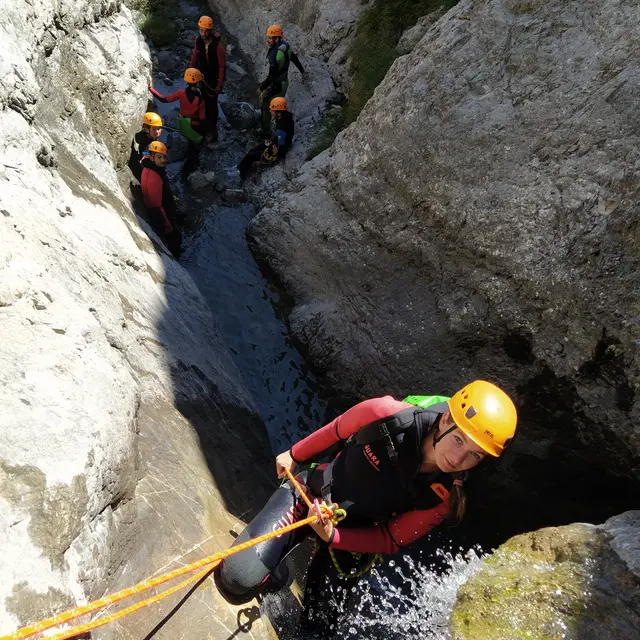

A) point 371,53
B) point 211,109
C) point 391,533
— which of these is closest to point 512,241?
point 391,533

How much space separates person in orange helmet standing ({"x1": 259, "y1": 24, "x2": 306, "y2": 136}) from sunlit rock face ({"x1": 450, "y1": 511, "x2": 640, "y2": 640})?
1017 cm

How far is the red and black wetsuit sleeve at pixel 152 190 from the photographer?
805cm

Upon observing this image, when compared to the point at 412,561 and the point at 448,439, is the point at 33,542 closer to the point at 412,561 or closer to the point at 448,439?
the point at 448,439

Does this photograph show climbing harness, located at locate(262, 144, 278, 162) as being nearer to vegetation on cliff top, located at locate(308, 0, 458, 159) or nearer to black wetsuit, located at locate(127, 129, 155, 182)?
vegetation on cliff top, located at locate(308, 0, 458, 159)

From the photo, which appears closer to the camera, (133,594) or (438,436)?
(133,594)

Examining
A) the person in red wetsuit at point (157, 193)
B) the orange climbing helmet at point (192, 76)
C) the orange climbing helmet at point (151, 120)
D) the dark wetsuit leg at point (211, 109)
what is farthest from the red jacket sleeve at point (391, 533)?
the dark wetsuit leg at point (211, 109)

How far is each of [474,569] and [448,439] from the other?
6.50 ft

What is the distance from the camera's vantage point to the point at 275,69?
11.4 m

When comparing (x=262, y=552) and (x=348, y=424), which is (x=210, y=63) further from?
(x=262, y=552)

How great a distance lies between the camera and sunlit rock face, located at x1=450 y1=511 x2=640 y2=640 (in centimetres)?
364

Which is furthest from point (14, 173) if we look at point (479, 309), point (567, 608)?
point (567, 608)

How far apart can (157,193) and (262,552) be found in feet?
19.4

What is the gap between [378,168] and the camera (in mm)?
7348

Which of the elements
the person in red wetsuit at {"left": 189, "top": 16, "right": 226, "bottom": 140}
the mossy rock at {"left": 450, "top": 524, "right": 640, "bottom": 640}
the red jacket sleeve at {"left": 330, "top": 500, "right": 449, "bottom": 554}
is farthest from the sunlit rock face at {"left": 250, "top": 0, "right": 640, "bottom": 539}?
the person in red wetsuit at {"left": 189, "top": 16, "right": 226, "bottom": 140}
